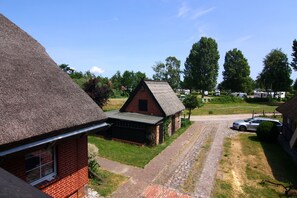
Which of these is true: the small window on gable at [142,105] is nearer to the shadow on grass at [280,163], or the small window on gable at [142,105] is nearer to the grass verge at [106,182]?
the grass verge at [106,182]

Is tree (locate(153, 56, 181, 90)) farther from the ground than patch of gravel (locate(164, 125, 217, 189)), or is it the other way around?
tree (locate(153, 56, 181, 90))

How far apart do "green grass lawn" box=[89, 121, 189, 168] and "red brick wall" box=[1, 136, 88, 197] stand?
6423 millimetres

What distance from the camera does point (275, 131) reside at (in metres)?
22.4

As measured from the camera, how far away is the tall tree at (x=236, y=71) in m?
67.9

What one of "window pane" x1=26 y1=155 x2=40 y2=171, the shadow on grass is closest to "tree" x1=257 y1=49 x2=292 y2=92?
the shadow on grass

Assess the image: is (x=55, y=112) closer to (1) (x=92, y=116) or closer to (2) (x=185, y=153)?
(1) (x=92, y=116)

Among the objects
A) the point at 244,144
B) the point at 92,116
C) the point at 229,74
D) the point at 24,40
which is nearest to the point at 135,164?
the point at 92,116

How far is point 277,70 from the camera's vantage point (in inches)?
2411

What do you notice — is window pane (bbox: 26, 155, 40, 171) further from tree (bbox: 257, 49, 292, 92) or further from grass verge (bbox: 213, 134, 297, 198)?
tree (bbox: 257, 49, 292, 92)

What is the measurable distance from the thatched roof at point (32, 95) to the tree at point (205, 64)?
56.1 m

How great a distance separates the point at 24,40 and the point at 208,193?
459 inches

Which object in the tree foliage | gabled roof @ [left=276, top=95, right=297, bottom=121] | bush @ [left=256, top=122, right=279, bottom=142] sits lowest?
bush @ [left=256, top=122, right=279, bottom=142]

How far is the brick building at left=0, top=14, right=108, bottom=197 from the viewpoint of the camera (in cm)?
605

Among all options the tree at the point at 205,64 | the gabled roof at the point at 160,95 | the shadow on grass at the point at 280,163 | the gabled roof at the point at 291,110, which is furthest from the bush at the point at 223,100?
the shadow on grass at the point at 280,163
